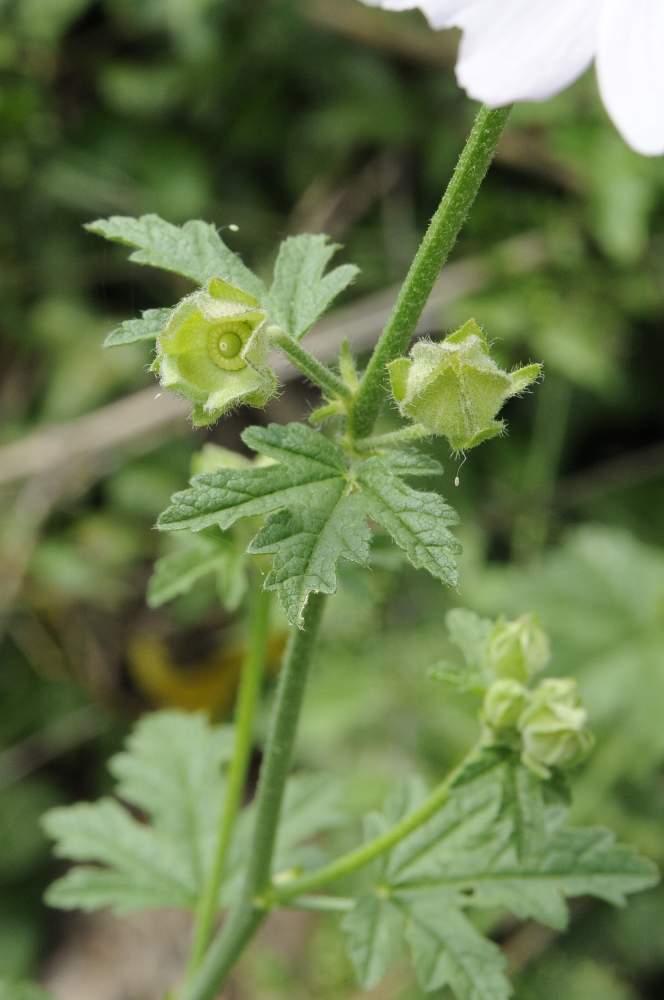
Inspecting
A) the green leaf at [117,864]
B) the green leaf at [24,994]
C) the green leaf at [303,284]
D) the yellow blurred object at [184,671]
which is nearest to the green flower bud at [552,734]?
the green leaf at [303,284]

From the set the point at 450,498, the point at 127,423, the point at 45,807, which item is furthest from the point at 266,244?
the point at 45,807

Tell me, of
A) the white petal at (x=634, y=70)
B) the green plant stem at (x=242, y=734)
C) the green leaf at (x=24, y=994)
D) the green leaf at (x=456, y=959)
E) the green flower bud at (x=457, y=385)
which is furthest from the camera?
the green leaf at (x=24, y=994)

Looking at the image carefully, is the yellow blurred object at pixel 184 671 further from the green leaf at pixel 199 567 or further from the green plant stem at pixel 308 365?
the green plant stem at pixel 308 365

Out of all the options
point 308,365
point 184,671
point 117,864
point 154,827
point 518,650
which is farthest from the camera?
point 184,671

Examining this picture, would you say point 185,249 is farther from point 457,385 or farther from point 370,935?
point 370,935

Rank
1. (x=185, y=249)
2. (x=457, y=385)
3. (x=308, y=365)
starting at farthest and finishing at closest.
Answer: (x=185, y=249) → (x=308, y=365) → (x=457, y=385)

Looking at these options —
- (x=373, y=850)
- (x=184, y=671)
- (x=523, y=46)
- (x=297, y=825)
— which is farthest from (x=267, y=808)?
(x=184, y=671)
